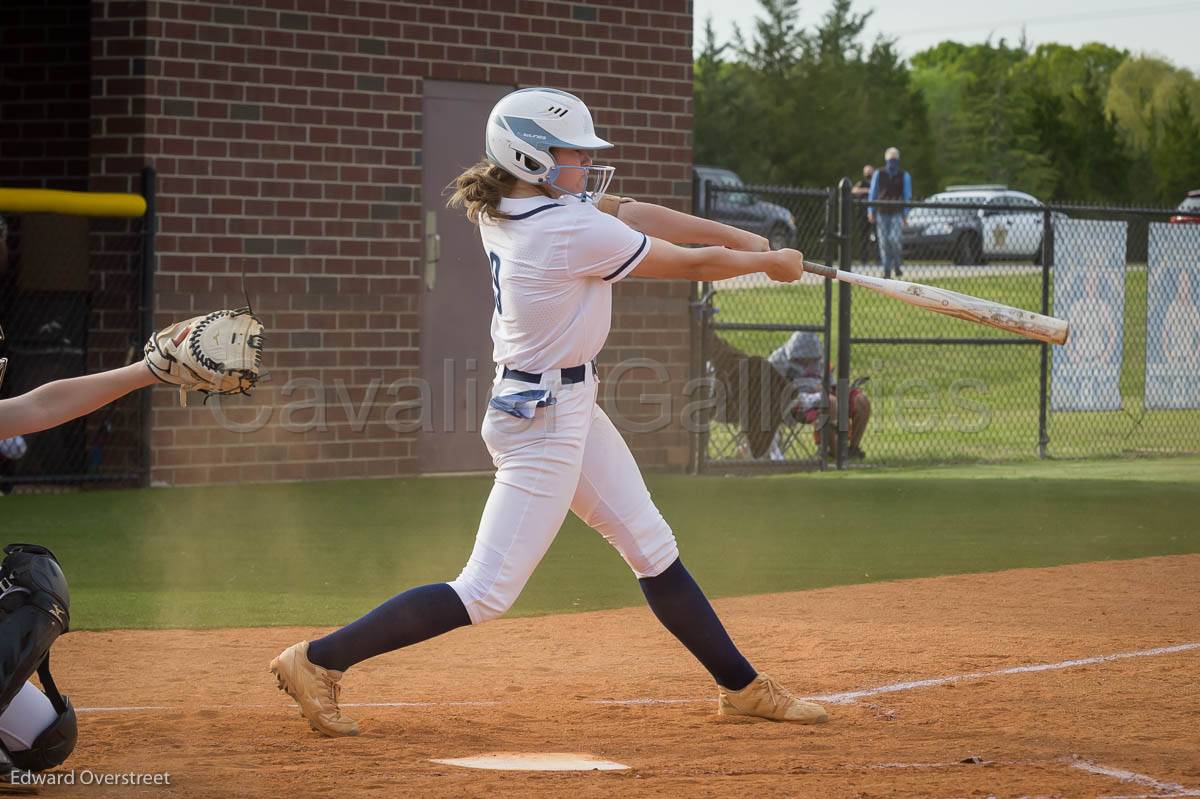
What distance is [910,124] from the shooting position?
6272 centimetres

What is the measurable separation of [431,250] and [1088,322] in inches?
265

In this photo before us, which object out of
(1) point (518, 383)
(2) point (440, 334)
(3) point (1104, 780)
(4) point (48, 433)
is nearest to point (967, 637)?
(3) point (1104, 780)

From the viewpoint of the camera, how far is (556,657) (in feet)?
22.6

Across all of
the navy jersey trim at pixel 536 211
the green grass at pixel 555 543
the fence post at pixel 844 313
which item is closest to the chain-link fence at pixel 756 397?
the fence post at pixel 844 313

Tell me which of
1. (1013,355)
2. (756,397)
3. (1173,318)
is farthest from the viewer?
(1013,355)

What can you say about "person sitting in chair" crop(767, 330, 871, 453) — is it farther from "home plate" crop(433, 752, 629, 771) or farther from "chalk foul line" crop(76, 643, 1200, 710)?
"home plate" crop(433, 752, 629, 771)

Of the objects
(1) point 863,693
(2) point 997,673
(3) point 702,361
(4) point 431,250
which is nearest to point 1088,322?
(3) point 702,361

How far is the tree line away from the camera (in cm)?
5425

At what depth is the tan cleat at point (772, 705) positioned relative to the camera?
553cm

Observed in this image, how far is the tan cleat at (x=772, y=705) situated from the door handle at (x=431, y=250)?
28.6 ft

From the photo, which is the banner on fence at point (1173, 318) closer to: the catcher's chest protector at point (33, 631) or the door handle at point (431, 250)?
the door handle at point (431, 250)

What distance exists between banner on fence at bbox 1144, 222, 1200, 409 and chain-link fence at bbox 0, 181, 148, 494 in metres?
10.1

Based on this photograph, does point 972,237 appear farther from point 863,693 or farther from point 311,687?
point 311,687

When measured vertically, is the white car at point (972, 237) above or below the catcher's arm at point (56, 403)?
above
